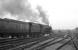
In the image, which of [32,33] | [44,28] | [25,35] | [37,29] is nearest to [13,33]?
[25,35]

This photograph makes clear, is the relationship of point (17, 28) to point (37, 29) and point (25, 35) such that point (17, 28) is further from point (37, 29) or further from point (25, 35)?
point (37, 29)

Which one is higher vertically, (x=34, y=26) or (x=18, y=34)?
(x=34, y=26)

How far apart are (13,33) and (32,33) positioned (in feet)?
18.4

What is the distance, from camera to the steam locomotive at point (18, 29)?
51.4 ft

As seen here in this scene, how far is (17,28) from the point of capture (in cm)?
1795

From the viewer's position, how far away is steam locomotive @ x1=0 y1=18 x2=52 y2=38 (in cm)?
1567

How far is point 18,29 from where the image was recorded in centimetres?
1822

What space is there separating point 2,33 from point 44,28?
13.0 meters

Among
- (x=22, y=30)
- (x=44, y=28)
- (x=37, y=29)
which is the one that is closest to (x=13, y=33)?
(x=22, y=30)

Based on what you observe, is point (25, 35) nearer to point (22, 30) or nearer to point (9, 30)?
point (22, 30)

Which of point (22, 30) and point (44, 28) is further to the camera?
point (44, 28)

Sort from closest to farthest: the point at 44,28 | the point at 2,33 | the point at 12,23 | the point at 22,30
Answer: the point at 2,33 < the point at 12,23 < the point at 22,30 < the point at 44,28

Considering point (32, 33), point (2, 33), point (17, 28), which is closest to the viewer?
point (2, 33)

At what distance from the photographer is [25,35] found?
20562 millimetres
